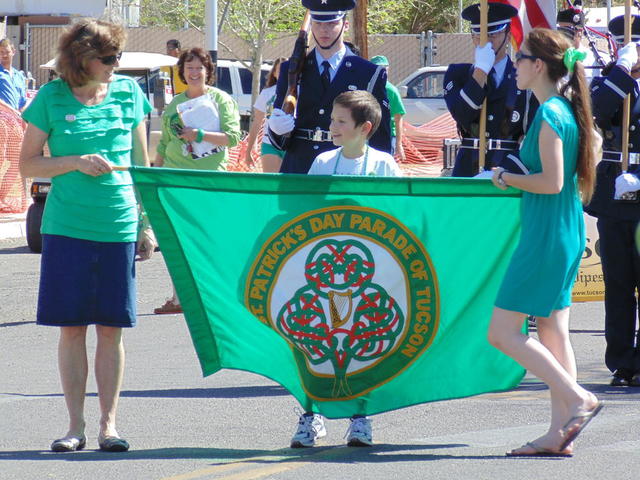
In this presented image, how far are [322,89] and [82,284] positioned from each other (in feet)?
7.21

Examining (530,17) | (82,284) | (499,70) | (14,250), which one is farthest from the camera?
(14,250)

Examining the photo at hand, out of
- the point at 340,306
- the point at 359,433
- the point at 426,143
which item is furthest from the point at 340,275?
the point at 426,143

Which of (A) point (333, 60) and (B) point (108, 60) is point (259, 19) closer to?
(A) point (333, 60)

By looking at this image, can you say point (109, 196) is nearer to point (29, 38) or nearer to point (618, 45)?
point (618, 45)

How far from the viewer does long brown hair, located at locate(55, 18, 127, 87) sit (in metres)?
5.85

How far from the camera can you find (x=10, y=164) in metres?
17.3

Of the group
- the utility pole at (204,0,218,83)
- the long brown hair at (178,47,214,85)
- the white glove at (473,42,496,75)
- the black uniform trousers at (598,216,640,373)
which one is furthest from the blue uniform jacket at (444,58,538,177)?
the utility pole at (204,0,218,83)

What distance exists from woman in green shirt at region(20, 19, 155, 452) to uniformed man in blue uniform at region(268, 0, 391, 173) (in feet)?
5.39

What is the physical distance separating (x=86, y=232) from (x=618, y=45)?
13.7 feet

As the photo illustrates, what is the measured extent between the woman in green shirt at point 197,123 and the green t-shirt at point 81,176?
3.83 metres

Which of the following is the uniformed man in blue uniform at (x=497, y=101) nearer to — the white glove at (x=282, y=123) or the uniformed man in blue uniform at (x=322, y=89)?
the uniformed man in blue uniform at (x=322, y=89)

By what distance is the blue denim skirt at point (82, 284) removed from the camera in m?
5.88

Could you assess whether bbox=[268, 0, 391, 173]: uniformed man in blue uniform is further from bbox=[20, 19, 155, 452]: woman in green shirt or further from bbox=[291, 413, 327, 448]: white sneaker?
bbox=[291, 413, 327, 448]: white sneaker

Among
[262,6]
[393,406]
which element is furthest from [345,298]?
[262,6]
